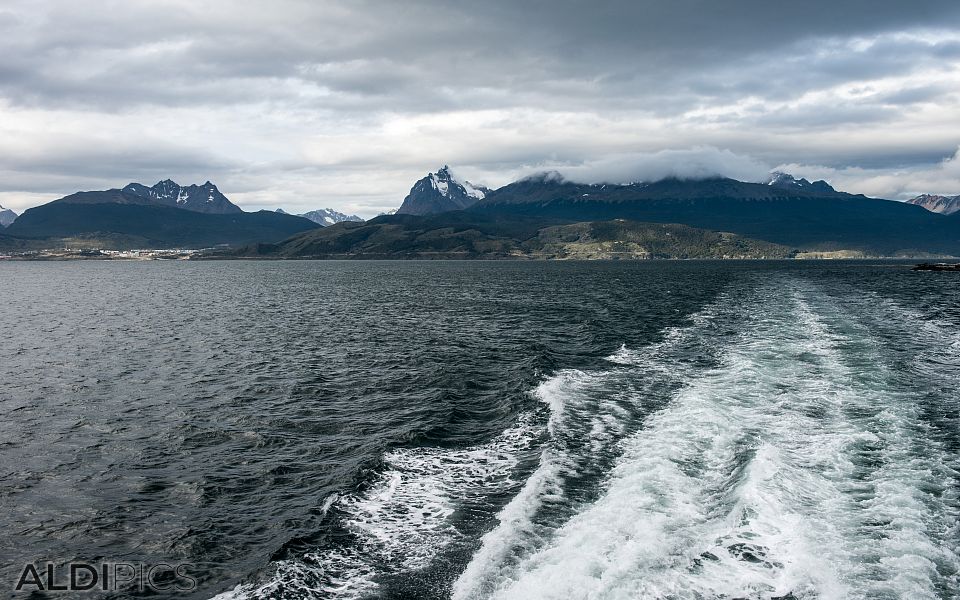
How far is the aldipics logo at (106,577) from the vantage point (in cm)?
1777

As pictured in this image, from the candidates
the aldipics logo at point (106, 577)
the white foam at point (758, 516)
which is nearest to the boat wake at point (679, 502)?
the white foam at point (758, 516)

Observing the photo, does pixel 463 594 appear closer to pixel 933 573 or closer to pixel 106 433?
pixel 933 573

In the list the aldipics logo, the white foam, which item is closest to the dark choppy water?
the white foam

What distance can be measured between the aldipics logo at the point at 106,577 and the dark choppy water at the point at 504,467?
54 centimetres

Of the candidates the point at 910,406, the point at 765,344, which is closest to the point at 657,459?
the point at 910,406

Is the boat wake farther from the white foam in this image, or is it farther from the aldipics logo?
the aldipics logo

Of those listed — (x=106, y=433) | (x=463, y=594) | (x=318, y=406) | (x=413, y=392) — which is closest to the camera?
(x=463, y=594)

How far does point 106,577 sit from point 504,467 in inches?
619

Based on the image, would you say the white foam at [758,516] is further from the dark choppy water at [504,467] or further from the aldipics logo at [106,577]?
the aldipics logo at [106,577]

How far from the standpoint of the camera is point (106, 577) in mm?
18438

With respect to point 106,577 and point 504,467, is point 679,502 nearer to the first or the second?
point 504,467

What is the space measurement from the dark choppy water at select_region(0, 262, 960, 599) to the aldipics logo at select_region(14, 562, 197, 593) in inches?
21.2

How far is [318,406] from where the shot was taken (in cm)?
3838

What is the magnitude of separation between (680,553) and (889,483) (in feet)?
37.0
